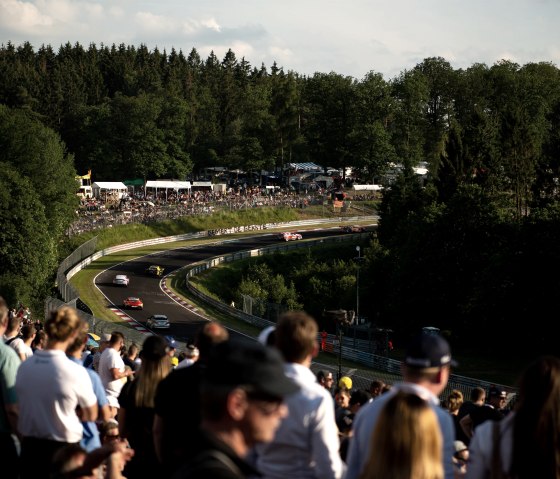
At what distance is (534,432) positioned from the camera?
5.59 m

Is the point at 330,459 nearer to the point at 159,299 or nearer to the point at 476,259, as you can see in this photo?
the point at 476,259

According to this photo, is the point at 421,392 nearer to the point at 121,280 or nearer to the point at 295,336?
Answer: the point at 295,336

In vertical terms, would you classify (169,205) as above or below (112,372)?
below

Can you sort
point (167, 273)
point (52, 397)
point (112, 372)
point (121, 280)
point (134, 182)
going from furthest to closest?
point (134, 182) → point (167, 273) → point (121, 280) → point (112, 372) → point (52, 397)

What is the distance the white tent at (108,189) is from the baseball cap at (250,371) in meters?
106

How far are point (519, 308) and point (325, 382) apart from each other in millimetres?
41784

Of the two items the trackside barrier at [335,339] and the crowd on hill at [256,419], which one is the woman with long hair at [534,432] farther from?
the trackside barrier at [335,339]

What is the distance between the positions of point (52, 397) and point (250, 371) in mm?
3666

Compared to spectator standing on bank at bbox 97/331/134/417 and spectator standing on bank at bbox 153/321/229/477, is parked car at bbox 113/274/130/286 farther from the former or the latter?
spectator standing on bank at bbox 153/321/229/477

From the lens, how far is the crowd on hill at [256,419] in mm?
4473

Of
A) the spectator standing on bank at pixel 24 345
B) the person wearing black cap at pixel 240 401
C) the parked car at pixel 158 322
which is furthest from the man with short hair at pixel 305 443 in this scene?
the parked car at pixel 158 322

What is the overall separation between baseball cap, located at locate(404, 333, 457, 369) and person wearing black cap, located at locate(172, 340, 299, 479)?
1.59m

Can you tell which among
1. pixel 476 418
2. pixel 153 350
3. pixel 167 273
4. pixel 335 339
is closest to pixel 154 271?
pixel 167 273

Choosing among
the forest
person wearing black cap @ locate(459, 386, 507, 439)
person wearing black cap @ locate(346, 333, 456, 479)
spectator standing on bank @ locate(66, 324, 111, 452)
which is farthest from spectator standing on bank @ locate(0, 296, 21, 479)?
the forest
